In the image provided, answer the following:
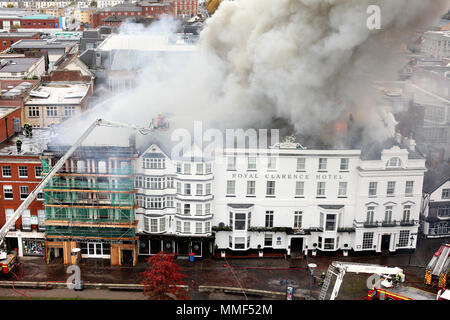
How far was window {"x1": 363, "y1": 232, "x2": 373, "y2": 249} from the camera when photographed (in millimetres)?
33906

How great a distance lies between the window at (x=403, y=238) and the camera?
34.3 metres

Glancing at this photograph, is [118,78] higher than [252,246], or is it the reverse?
[118,78]

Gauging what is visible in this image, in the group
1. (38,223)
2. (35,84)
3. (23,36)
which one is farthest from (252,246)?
(23,36)

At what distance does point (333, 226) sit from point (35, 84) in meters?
28.9

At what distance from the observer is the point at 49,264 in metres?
32.8

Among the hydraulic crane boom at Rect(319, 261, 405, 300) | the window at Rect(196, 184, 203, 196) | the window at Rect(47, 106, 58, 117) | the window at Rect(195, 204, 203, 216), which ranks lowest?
the hydraulic crane boom at Rect(319, 261, 405, 300)

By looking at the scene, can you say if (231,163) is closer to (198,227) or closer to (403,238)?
(198,227)

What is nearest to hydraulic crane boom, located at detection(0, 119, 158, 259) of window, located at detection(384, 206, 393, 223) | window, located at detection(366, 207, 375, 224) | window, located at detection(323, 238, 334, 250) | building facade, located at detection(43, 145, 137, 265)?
building facade, located at detection(43, 145, 137, 265)

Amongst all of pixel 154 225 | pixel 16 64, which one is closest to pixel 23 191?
pixel 154 225

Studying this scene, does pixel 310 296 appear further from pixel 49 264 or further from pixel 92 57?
pixel 92 57

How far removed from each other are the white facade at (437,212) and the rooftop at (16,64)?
39806 mm

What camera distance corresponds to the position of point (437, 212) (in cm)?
3597

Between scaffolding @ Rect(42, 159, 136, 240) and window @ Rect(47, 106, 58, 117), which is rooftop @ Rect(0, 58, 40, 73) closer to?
window @ Rect(47, 106, 58, 117)

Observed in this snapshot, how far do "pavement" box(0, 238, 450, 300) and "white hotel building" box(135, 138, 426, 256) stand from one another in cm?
91
